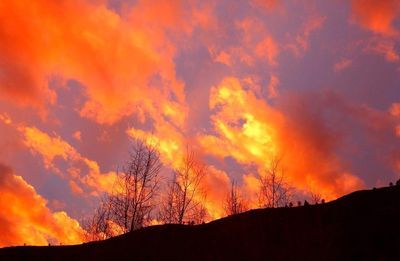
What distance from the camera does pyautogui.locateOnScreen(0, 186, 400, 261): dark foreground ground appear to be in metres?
Result: 18.7

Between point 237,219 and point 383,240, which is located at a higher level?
point 237,219

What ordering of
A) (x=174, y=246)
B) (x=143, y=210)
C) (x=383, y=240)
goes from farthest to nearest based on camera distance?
(x=143, y=210), (x=174, y=246), (x=383, y=240)

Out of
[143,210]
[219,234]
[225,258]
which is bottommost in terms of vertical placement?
[225,258]

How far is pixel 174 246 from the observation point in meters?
22.1

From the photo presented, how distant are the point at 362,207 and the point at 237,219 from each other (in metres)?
6.22

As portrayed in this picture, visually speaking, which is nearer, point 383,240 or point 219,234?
point 383,240

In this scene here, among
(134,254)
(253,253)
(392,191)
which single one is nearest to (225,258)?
(253,253)

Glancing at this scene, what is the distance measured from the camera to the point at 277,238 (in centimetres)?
2052

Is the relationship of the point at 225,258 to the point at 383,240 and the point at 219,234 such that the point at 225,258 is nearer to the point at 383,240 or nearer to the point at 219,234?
the point at 219,234

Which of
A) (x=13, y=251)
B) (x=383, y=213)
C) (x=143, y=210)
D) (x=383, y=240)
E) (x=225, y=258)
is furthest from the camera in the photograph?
(x=143, y=210)

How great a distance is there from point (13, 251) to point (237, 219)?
13.0 meters

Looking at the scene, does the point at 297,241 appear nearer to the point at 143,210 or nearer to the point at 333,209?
the point at 333,209

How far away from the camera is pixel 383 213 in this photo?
19.5 metres

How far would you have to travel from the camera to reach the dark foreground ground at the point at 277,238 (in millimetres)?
18688
